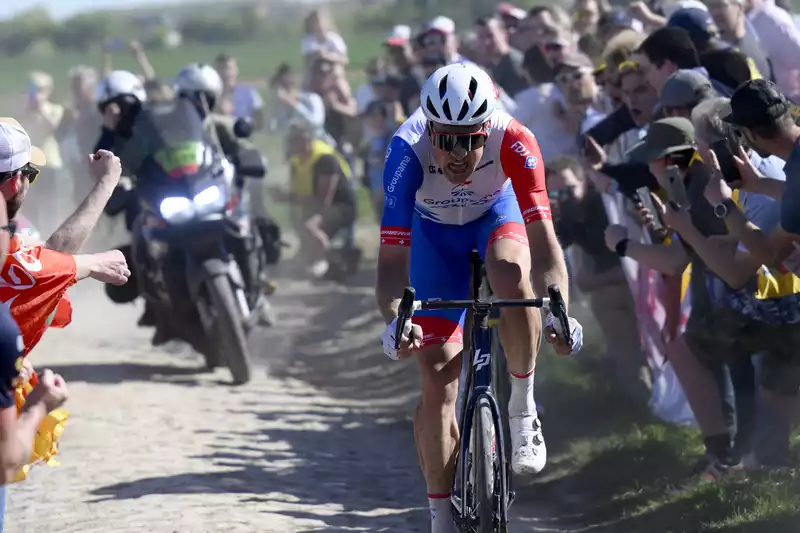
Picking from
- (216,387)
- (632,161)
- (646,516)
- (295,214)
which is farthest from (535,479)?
(295,214)

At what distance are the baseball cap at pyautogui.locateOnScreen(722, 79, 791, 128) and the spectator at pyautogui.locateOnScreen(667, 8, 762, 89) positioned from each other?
2.34m

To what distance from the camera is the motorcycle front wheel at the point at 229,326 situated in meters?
11.3

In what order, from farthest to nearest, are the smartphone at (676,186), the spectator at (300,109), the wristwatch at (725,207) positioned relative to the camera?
the spectator at (300,109) → the smartphone at (676,186) → the wristwatch at (725,207)

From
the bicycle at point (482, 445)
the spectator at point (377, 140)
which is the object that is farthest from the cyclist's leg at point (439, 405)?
the spectator at point (377, 140)

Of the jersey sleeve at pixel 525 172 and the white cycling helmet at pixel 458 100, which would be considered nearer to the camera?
the white cycling helmet at pixel 458 100

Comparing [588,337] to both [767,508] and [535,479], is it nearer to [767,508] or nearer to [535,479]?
[535,479]

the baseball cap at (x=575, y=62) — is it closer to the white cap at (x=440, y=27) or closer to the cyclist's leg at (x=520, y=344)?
the white cap at (x=440, y=27)

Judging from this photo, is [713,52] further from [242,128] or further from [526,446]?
[242,128]

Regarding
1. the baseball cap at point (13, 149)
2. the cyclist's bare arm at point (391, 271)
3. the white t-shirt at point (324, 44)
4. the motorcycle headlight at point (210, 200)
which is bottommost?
the white t-shirt at point (324, 44)

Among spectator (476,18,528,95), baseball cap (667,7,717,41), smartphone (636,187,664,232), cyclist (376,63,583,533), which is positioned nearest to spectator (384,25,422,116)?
spectator (476,18,528,95)

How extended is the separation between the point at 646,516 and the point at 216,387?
4.98 metres

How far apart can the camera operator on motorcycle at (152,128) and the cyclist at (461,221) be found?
15.6 ft

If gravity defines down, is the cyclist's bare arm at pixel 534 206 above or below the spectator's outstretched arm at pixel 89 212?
below

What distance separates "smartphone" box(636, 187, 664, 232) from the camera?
26.9 feet
